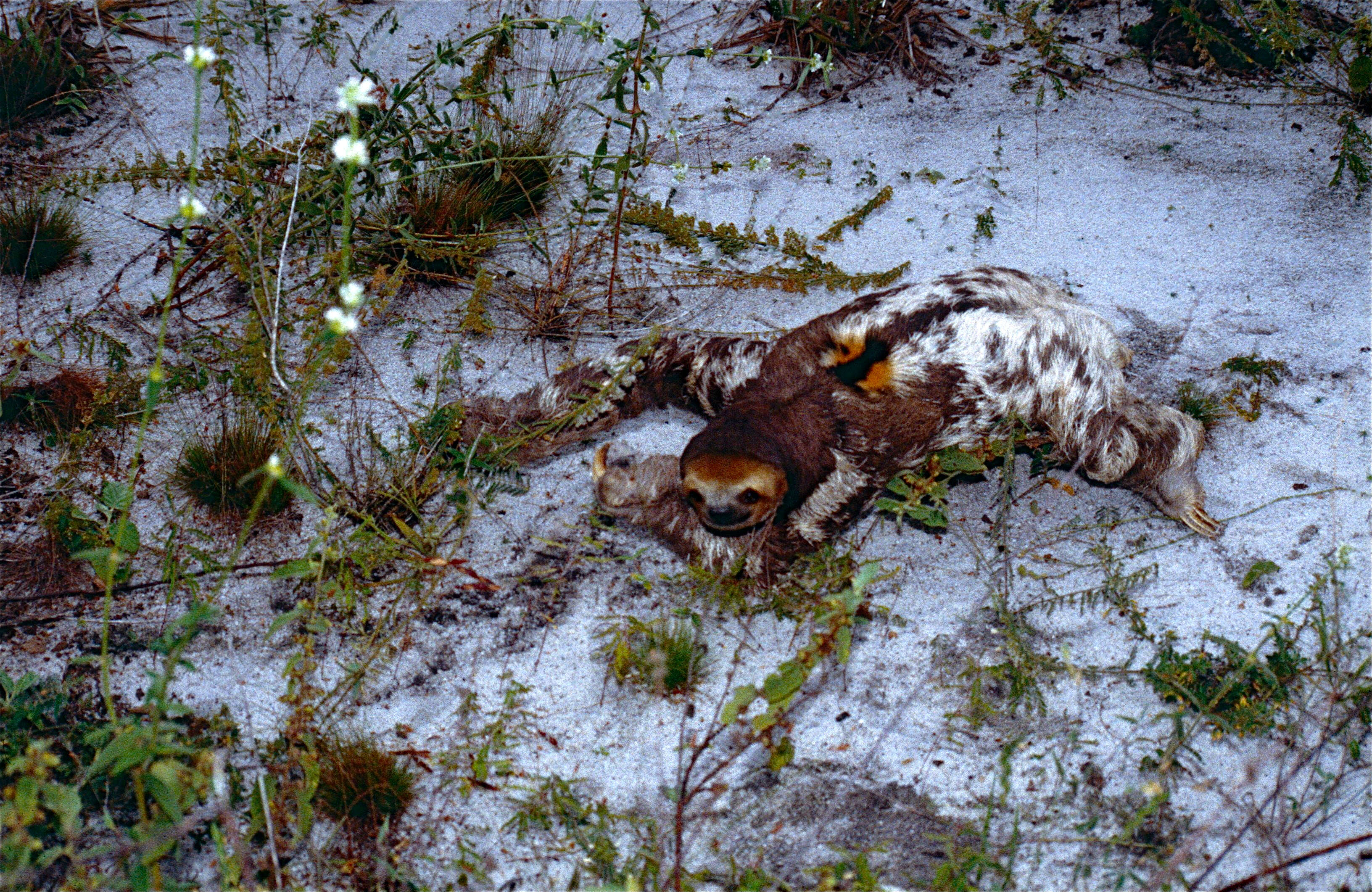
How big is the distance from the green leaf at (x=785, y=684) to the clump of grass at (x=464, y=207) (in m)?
2.30

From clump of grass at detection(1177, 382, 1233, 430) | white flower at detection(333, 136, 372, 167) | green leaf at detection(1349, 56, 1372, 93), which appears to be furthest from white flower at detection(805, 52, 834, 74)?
green leaf at detection(1349, 56, 1372, 93)

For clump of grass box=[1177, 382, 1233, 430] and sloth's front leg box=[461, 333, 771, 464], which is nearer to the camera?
sloth's front leg box=[461, 333, 771, 464]

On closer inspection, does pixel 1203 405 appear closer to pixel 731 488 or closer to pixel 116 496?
pixel 731 488

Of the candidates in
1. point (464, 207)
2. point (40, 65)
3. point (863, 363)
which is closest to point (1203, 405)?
point (863, 363)

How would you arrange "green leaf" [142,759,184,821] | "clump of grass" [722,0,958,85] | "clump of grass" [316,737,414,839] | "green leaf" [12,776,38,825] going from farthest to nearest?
"clump of grass" [722,0,958,85], "clump of grass" [316,737,414,839], "green leaf" [142,759,184,821], "green leaf" [12,776,38,825]

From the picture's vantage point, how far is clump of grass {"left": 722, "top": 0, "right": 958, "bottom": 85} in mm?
4973

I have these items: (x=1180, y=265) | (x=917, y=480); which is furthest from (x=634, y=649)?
(x=1180, y=265)

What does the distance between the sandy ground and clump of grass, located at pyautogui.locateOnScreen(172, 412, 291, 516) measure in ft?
0.42

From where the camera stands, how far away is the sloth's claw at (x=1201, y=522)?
327 centimetres

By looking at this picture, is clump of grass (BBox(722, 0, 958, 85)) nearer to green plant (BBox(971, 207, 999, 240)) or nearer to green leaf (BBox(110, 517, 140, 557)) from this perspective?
green plant (BBox(971, 207, 999, 240))

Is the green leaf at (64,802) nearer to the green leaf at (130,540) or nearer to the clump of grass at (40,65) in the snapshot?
the green leaf at (130,540)

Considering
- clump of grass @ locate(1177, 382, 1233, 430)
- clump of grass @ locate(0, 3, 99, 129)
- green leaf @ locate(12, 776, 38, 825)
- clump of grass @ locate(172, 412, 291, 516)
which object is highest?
clump of grass @ locate(0, 3, 99, 129)

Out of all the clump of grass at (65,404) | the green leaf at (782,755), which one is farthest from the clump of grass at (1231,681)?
the clump of grass at (65,404)

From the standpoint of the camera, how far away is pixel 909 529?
3.40 m
